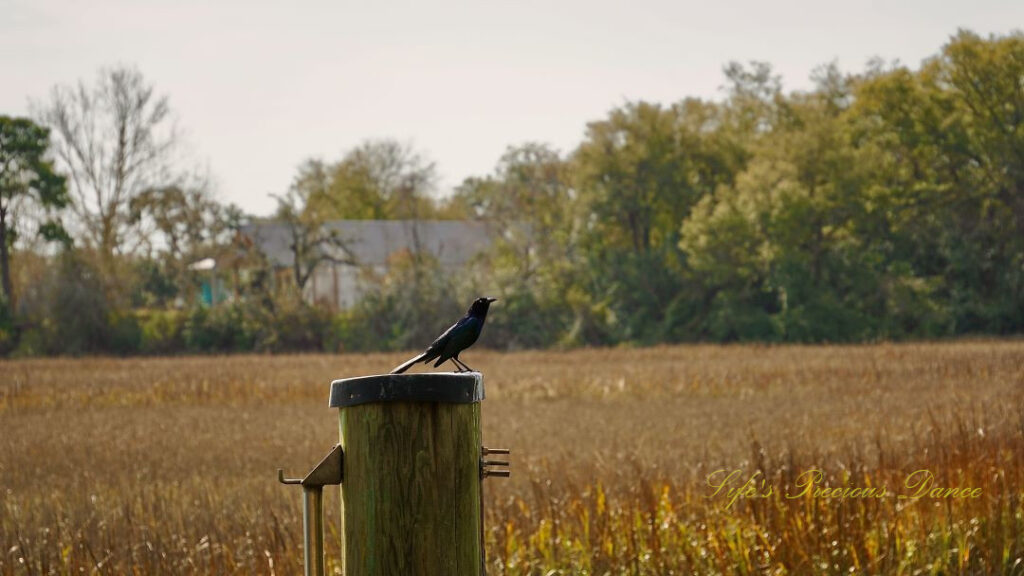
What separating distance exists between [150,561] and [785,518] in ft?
12.6

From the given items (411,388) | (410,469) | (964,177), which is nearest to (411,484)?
(410,469)

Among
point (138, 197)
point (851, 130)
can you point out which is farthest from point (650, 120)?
point (138, 197)

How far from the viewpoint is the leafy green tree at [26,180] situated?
2111 inches

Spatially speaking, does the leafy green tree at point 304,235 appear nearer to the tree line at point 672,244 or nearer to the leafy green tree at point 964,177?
the tree line at point 672,244

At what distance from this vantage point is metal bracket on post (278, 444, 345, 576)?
3.33 metres

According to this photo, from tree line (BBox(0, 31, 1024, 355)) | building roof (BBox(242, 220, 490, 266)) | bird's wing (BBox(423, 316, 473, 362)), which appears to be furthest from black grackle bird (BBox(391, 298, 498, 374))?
building roof (BBox(242, 220, 490, 266))

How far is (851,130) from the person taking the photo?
5016 centimetres

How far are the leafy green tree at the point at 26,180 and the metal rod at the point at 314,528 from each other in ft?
175

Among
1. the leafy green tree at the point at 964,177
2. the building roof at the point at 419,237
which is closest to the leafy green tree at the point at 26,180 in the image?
the building roof at the point at 419,237

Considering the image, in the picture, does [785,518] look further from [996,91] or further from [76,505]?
[996,91]

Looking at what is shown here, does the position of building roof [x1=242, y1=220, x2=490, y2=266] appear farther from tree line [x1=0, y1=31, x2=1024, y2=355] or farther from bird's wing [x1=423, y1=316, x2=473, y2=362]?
bird's wing [x1=423, y1=316, x2=473, y2=362]

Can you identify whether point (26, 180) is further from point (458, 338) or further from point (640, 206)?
point (458, 338)

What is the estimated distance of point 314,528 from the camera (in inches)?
135

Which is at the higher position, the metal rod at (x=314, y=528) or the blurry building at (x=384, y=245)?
the blurry building at (x=384, y=245)
